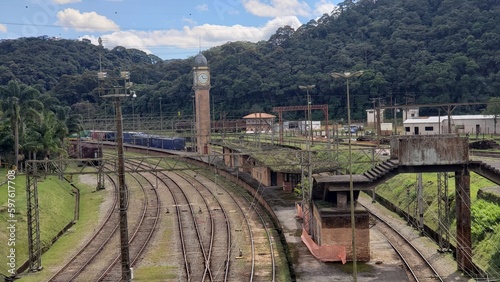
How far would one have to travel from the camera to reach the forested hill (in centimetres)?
8069

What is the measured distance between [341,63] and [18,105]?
65631 mm

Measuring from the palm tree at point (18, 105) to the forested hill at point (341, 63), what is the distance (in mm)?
28993

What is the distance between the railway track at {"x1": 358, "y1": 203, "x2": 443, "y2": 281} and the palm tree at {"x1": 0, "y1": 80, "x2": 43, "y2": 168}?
31154 millimetres

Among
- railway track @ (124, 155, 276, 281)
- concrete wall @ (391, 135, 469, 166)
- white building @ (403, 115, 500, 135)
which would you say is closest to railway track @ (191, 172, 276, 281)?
railway track @ (124, 155, 276, 281)

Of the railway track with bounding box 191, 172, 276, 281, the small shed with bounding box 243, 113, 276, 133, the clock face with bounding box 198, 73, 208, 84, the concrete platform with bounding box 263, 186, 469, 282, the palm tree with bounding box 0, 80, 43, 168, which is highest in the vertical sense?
the clock face with bounding box 198, 73, 208, 84

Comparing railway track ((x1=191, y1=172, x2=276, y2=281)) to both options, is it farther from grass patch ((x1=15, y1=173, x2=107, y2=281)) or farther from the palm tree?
the palm tree

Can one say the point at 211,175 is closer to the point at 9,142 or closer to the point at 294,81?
the point at 9,142

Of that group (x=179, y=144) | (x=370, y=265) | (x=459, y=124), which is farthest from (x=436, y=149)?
(x=179, y=144)

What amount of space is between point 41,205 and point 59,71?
95.6 metres

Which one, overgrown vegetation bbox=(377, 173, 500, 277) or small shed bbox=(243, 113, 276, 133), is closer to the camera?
overgrown vegetation bbox=(377, 173, 500, 277)

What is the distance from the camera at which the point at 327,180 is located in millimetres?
23047

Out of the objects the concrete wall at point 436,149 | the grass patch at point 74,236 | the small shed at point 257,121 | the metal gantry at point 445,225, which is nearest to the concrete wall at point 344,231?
the concrete wall at point 436,149

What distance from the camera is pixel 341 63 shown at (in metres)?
96.6

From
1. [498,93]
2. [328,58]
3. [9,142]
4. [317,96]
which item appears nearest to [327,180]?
[9,142]
